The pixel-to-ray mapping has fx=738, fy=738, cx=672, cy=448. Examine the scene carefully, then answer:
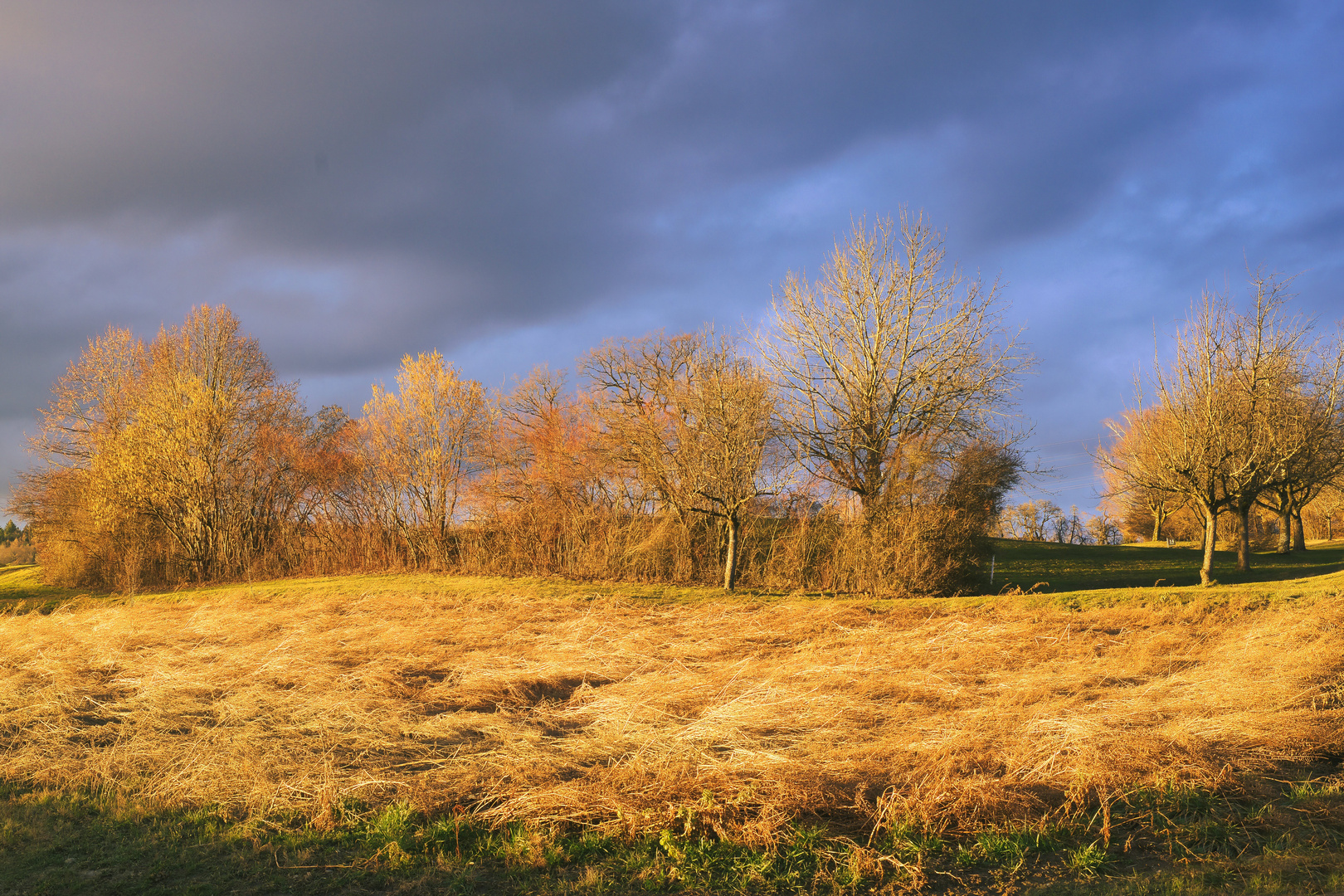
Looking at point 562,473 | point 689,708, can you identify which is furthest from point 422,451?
point 689,708

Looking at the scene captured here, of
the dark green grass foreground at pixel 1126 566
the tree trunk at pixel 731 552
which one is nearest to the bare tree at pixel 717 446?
the tree trunk at pixel 731 552

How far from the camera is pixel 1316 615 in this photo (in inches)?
431

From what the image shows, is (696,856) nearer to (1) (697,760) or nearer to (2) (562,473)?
(1) (697,760)

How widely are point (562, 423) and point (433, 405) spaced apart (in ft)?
16.4

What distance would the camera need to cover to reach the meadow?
4.59 metres

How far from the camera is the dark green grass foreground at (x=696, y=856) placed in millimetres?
4328

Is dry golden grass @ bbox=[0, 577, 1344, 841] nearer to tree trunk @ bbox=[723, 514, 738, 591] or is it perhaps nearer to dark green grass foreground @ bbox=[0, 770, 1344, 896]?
dark green grass foreground @ bbox=[0, 770, 1344, 896]

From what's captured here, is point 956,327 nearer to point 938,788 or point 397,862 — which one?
point 938,788

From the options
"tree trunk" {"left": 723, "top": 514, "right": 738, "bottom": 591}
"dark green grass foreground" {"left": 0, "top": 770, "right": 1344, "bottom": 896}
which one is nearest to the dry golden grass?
"dark green grass foreground" {"left": 0, "top": 770, "right": 1344, "bottom": 896}

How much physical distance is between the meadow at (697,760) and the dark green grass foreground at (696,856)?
22mm

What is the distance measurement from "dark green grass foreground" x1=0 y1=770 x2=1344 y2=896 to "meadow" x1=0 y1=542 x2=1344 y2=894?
0.02 m

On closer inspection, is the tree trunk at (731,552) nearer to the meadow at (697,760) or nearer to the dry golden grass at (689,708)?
the dry golden grass at (689,708)

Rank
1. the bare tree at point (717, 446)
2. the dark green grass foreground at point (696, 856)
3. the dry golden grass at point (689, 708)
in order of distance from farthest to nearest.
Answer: the bare tree at point (717, 446) → the dry golden grass at point (689, 708) → the dark green grass foreground at point (696, 856)

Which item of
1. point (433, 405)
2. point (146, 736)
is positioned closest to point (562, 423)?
point (433, 405)
